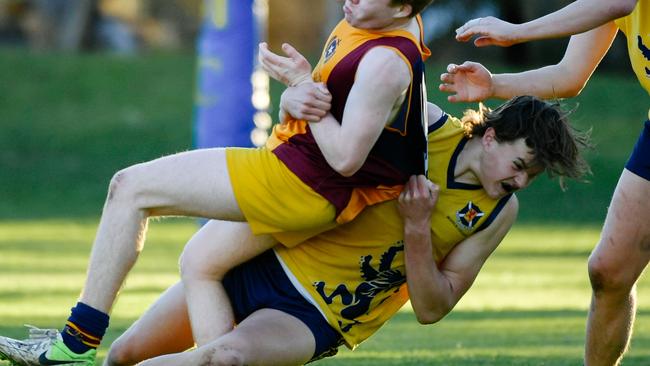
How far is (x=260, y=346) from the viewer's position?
4645 millimetres

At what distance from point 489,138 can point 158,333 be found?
1.53m

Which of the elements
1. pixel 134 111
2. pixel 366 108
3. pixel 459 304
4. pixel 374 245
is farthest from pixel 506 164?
pixel 134 111

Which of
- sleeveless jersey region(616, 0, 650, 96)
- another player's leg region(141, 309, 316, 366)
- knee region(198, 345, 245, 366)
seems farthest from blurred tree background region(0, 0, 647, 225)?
knee region(198, 345, 245, 366)

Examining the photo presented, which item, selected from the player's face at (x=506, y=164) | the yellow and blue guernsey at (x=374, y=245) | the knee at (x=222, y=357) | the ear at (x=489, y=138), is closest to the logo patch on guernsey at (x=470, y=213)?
the yellow and blue guernsey at (x=374, y=245)

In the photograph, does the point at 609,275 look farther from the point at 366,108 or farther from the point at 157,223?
the point at 157,223

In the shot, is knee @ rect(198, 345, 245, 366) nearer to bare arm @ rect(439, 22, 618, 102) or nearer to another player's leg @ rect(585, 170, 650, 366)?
bare arm @ rect(439, 22, 618, 102)

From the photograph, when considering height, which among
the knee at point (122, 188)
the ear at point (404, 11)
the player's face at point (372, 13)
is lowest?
the knee at point (122, 188)

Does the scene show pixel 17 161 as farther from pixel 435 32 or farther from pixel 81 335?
pixel 81 335

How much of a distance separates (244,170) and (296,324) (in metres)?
0.65

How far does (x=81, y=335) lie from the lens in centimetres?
449

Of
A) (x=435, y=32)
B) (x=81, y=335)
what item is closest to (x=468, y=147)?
(x=81, y=335)

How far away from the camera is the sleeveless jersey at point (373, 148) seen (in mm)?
4555

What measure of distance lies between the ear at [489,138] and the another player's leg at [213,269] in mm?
873

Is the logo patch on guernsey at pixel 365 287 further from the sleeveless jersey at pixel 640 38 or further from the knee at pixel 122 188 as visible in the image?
the sleeveless jersey at pixel 640 38
